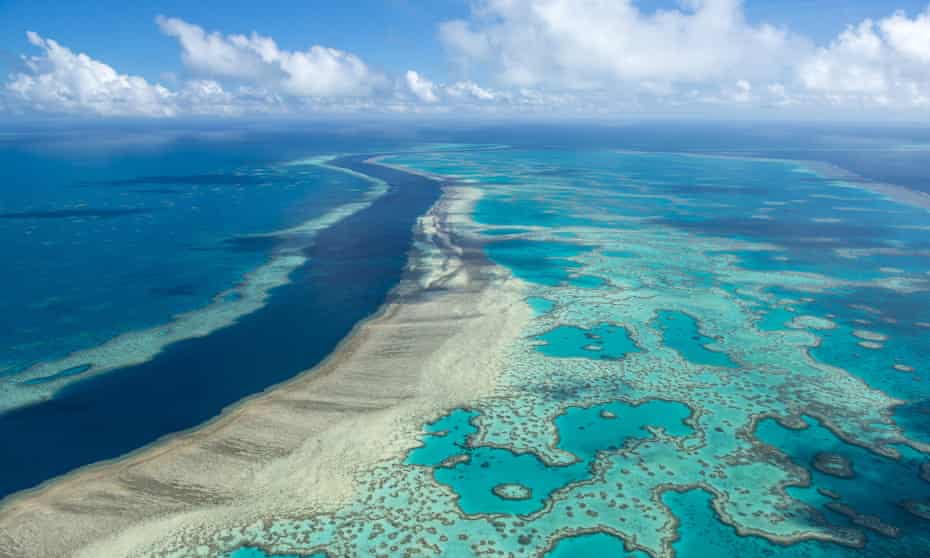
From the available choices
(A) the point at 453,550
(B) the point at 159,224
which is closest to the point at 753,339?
(A) the point at 453,550

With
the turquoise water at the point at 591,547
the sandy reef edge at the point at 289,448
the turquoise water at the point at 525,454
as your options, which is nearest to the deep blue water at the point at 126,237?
the sandy reef edge at the point at 289,448

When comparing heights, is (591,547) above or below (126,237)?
below

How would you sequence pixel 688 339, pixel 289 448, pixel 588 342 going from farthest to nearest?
1. pixel 688 339
2. pixel 588 342
3. pixel 289 448

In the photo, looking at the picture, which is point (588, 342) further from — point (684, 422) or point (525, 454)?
point (525, 454)

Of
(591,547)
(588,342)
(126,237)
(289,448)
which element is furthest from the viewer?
(126,237)

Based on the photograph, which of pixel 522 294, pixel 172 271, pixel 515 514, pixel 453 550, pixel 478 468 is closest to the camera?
pixel 453 550

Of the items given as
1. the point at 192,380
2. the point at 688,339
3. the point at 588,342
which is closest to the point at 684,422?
the point at 588,342

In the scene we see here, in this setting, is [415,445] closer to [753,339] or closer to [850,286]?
[753,339]

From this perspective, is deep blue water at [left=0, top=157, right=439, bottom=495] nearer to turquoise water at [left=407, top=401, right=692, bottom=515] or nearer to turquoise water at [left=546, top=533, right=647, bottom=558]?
turquoise water at [left=407, top=401, right=692, bottom=515]
